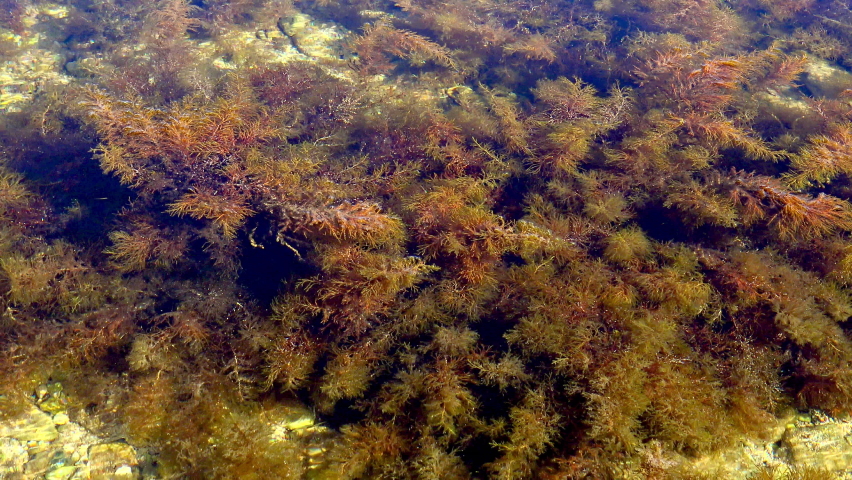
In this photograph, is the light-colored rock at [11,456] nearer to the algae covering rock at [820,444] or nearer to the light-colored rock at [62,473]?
the light-colored rock at [62,473]

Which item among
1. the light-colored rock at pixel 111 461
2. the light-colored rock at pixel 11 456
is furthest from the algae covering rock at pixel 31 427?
the light-colored rock at pixel 111 461

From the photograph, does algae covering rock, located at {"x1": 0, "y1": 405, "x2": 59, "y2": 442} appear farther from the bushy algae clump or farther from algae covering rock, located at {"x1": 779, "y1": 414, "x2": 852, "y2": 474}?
algae covering rock, located at {"x1": 779, "y1": 414, "x2": 852, "y2": 474}

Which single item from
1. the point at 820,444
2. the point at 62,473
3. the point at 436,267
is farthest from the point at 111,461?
A: the point at 820,444

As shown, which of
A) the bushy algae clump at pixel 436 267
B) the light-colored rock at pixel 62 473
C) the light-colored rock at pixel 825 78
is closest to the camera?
the light-colored rock at pixel 62 473

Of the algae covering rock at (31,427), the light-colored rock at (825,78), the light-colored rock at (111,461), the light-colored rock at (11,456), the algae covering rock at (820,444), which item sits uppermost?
the light-colored rock at (825,78)

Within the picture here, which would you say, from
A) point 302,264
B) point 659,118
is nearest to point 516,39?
point 659,118

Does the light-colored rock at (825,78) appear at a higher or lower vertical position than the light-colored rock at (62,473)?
higher

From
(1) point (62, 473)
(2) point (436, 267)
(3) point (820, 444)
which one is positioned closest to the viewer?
(1) point (62, 473)

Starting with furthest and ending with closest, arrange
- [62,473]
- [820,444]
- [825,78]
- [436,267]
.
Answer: [825,78] → [436,267] → [820,444] → [62,473]

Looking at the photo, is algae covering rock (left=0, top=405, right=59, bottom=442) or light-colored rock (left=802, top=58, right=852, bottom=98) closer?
algae covering rock (left=0, top=405, right=59, bottom=442)

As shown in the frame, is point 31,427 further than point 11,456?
Yes

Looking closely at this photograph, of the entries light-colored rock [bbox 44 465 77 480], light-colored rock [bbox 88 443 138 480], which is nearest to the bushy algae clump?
light-colored rock [bbox 88 443 138 480]

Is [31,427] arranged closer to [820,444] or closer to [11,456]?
[11,456]
